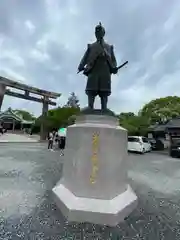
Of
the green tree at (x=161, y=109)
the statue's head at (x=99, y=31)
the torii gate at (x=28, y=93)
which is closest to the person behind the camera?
the statue's head at (x=99, y=31)

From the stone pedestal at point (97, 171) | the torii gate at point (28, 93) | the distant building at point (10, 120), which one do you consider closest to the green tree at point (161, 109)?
the torii gate at point (28, 93)

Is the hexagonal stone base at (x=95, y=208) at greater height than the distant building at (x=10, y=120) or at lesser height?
lesser

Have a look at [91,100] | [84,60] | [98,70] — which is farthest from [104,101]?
[84,60]

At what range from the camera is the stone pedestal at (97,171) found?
378 centimetres

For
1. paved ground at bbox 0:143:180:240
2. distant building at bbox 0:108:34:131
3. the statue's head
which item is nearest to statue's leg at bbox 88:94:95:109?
the statue's head

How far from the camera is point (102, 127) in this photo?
406 cm

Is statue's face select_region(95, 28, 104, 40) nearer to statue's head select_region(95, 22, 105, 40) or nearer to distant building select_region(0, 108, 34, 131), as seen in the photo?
statue's head select_region(95, 22, 105, 40)

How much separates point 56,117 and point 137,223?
3361 centimetres

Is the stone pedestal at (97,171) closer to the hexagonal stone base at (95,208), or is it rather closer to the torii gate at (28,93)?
the hexagonal stone base at (95,208)

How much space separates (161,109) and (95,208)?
34609mm

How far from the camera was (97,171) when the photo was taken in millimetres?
3973

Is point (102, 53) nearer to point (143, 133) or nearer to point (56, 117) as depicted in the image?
point (143, 133)

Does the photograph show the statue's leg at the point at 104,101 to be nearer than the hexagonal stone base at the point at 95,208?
No

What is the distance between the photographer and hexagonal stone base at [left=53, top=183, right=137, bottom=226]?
139 inches
